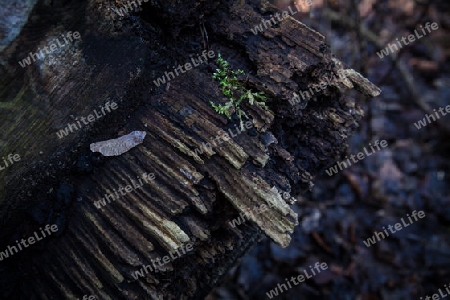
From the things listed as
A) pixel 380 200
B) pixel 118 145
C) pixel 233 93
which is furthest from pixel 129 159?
pixel 380 200

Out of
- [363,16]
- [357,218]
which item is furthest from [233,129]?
[363,16]

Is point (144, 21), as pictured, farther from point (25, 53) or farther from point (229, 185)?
point (229, 185)

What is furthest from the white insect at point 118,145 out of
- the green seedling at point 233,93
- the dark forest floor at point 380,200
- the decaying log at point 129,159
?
the dark forest floor at point 380,200

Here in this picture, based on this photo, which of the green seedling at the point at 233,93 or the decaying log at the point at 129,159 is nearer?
the decaying log at the point at 129,159

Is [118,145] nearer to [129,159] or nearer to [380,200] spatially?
[129,159]

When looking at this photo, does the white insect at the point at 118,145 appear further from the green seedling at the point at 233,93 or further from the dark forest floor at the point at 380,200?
the dark forest floor at the point at 380,200
